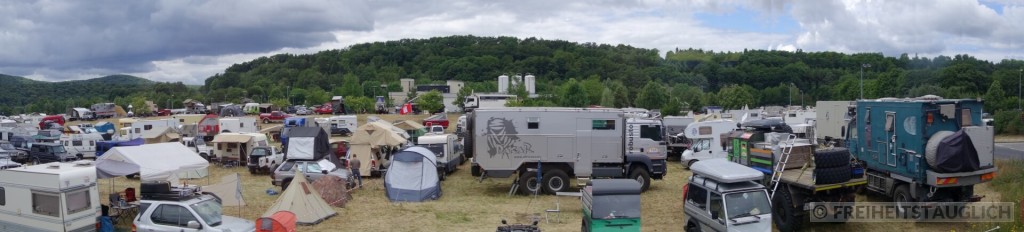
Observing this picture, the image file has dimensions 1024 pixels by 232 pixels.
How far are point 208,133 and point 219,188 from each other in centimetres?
2892

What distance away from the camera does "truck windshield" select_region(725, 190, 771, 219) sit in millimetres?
10695

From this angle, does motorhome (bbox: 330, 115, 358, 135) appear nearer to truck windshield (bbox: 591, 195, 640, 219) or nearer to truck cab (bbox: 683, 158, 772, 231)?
truck windshield (bbox: 591, 195, 640, 219)

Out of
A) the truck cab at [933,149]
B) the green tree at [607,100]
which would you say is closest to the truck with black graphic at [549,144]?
the truck cab at [933,149]

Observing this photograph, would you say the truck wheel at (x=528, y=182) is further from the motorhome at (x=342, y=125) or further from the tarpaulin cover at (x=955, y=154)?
the motorhome at (x=342, y=125)

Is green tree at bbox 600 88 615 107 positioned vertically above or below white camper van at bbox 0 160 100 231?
above

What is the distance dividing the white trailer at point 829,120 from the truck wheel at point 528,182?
1728cm

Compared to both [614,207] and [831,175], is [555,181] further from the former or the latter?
[831,175]

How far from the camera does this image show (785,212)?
12992mm

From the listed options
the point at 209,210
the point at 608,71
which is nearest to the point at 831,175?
the point at 209,210

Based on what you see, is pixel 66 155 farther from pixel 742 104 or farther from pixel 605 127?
pixel 742 104

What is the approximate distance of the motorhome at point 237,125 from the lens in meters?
44.2

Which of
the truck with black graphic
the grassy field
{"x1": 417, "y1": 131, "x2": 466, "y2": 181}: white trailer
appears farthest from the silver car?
{"x1": 417, "y1": 131, "x2": 466, "y2": 181}: white trailer

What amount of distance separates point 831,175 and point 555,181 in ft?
27.4

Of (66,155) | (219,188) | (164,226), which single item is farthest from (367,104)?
(164,226)
